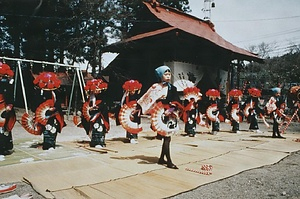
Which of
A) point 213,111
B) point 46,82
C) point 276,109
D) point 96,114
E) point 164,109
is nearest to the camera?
point 164,109

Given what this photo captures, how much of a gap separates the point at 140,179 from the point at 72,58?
13.9 metres

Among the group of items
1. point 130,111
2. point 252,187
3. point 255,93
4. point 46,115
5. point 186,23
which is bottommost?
point 252,187

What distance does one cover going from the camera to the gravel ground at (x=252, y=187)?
3.77 meters

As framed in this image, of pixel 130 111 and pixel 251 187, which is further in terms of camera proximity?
pixel 130 111

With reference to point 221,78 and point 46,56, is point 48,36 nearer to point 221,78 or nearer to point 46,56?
point 46,56

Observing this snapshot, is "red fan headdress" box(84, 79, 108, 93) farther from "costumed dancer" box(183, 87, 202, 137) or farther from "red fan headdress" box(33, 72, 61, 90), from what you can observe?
"costumed dancer" box(183, 87, 202, 137)

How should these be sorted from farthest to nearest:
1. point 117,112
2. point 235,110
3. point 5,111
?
point 235,110 < point 117,112 < point 5,111

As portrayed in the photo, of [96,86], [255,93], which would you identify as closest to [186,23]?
[255,93]

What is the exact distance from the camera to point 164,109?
517cm

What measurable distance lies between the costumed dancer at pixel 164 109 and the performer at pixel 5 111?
3056 mm

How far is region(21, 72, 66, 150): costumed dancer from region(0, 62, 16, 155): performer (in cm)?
63

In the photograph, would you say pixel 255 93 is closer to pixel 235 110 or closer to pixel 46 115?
pixel 235 110

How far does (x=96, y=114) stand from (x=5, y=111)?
2137 millimetres

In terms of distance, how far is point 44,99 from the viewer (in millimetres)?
6508
